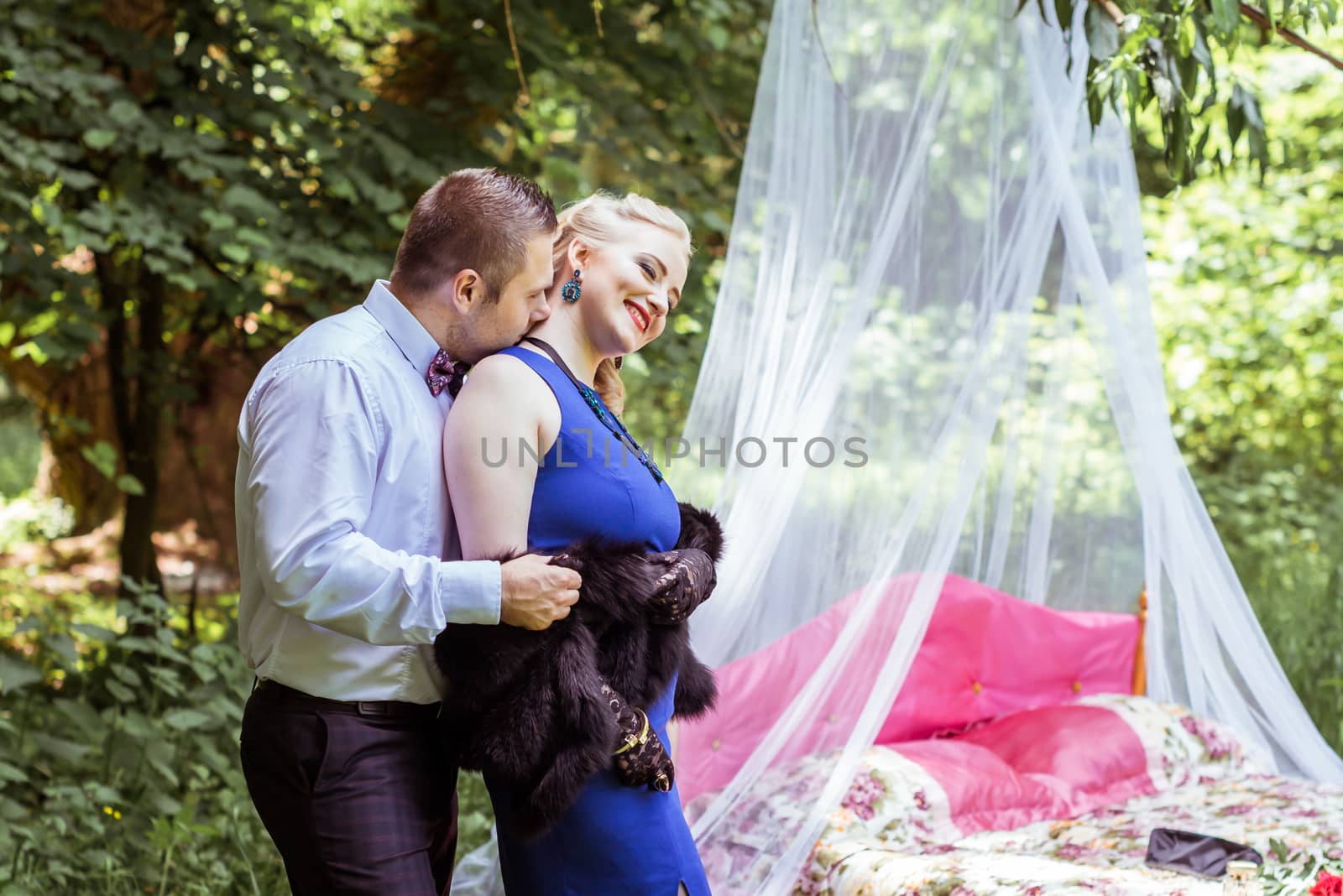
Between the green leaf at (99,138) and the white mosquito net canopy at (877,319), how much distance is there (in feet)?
5.81

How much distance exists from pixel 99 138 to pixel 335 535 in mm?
2336

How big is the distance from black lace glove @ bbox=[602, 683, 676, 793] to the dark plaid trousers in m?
0.25

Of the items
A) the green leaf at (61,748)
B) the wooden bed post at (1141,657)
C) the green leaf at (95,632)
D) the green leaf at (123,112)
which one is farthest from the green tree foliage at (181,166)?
the wooden bed post at (1141,657)

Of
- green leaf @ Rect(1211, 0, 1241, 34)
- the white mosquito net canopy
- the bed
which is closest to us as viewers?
green leaf @ Rect(1211, 0, 1241, 34)

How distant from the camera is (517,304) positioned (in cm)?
144

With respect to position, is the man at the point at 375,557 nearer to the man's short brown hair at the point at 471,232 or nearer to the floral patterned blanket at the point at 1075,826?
the man's short brown hair at the point at 471,232

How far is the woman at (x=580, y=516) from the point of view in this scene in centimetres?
137

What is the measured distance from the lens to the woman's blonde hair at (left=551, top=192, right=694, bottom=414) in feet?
5.37

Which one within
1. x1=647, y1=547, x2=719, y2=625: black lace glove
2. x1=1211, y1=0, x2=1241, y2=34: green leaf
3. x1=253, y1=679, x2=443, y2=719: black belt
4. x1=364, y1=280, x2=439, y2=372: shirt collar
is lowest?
x1=253, y1=679, x2=443, y2=719: black belt

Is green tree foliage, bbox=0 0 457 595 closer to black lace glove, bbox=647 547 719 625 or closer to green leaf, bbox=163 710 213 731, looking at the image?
green leaf, bbox=163 710 213 731

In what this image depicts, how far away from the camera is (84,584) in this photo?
5.08 m

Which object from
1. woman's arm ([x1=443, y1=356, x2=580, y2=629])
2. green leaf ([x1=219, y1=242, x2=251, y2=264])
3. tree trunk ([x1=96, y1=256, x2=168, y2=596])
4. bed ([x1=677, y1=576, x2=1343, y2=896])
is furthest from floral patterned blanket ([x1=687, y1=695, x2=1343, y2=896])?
tree trunk ([x1=96, y1=256, x2=168, y2=596])

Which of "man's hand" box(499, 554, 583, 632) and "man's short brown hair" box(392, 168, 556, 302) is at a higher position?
"man's short brown hair" box(392, 168, 556, 302)

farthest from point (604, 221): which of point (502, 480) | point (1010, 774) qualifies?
point (1010, 774)
